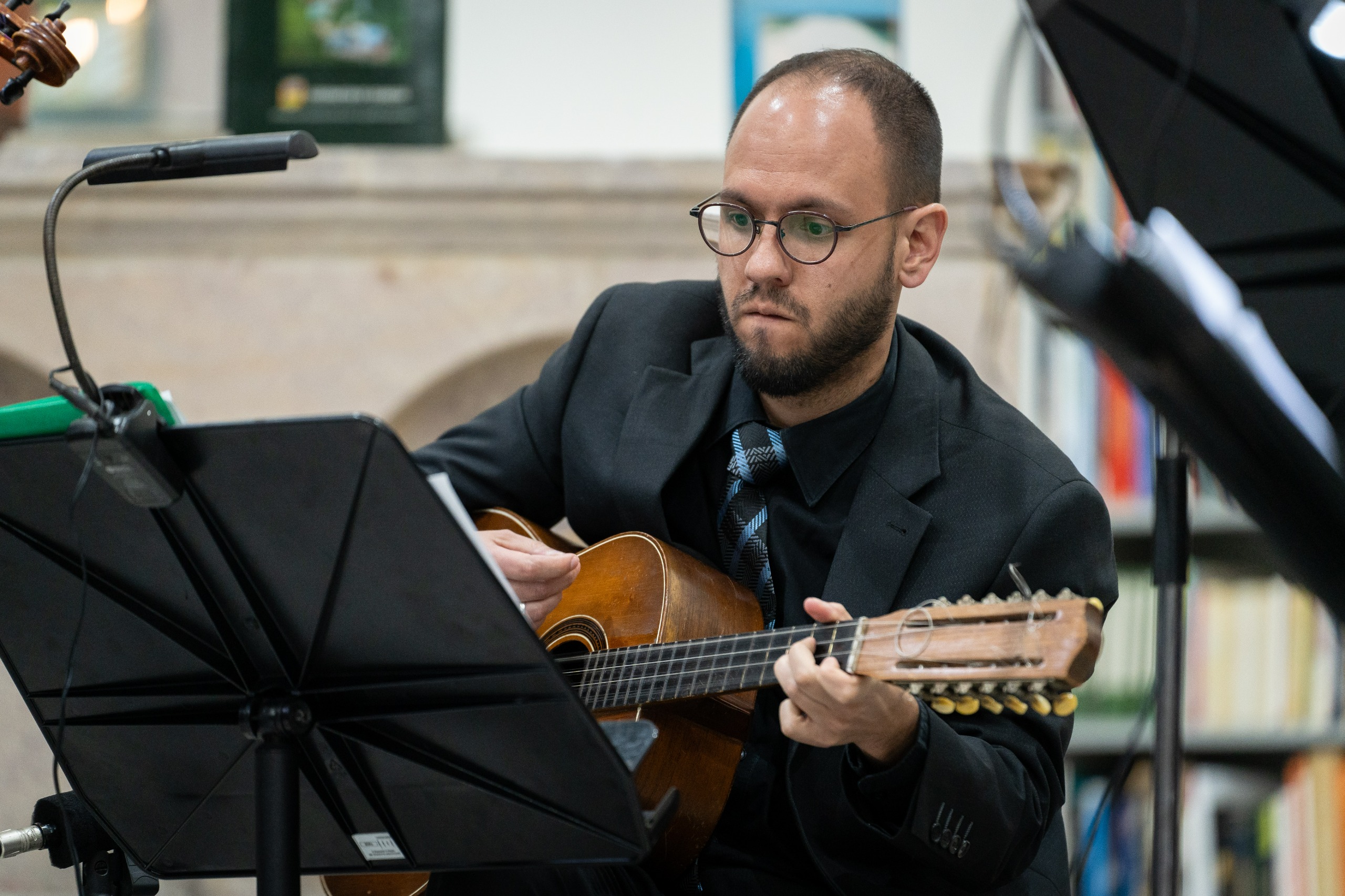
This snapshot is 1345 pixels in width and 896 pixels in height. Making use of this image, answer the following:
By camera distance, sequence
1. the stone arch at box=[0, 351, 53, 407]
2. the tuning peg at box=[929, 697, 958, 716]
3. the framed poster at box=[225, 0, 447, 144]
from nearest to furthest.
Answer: the tuning peg at box=[929, 697, 958, 716] < the framed poster at box=[225, 0, 447, 144] < the stone arch at box=[0, 351, 53, 407]

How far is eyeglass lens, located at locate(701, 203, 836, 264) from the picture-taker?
1.52 metres

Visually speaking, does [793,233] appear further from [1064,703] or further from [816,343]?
[1064,703]

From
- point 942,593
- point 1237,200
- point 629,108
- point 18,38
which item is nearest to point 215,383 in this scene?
point 629,108

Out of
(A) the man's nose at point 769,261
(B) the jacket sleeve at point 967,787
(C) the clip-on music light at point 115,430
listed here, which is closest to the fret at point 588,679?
(B) the jacket sleeve at point 967,787

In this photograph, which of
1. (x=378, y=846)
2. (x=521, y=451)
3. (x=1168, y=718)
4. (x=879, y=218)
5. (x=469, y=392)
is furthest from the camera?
(x=469, y=392)

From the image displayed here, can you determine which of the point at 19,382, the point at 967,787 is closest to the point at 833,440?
the point at 967,787

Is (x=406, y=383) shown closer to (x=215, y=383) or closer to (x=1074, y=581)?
(x=215, y=383)

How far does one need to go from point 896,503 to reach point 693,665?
307 mm

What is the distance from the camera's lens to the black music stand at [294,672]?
3.34 ft

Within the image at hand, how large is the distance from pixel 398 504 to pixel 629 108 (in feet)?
5.49

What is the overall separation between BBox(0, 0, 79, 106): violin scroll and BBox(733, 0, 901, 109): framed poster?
4.37 ft

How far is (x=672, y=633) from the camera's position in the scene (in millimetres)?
1465

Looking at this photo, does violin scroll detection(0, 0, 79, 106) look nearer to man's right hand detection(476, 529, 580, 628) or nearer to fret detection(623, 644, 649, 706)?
man's right hand detection(476, 529, 580, 628)

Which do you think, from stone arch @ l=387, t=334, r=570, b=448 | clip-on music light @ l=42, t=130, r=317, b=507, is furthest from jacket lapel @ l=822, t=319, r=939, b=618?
stone arch @ l=387, t=334, r=570, b=448
